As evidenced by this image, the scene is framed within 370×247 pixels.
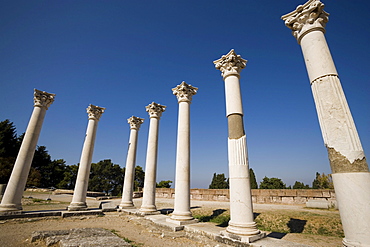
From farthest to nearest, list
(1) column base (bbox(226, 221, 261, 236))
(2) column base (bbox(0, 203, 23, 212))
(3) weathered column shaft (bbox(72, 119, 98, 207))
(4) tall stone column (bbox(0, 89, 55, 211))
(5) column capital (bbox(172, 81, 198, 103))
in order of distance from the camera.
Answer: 1. (3) weathered column shaft (bbox(72, 119, 98, 207))
2. (5) column capital (bbox(172, 81, 198, 103))
3. (4) tall stone column (bbox(0, 89, 55, 211))
4. (2) column base (bbox(0, 203, 23, 212))
5. (1) column base (bbox(226, 221, 261, 236))

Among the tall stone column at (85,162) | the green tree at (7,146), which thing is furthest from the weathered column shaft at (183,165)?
the green tree at (7,146)

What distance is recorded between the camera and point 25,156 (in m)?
21.5

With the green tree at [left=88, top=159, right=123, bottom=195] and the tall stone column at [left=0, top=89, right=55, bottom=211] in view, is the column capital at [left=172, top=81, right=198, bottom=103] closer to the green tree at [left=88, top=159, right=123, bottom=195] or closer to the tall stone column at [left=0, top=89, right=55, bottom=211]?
the tall stone column at [left=0, top=89, right=55, bottom=211]

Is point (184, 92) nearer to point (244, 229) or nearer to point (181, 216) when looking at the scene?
point (181, 216)

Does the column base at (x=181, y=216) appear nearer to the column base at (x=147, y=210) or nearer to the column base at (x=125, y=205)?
the column base at (x=147, y=210)

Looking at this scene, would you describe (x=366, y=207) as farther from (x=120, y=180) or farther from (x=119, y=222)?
(x=120, y=180)

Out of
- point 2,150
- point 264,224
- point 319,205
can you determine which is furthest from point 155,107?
point 2,150

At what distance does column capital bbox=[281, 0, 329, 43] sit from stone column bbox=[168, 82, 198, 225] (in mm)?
11472

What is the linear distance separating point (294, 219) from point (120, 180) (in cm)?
10058

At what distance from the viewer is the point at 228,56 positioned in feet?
51.1

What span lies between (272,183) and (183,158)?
245ft

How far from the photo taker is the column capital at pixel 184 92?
20.3m

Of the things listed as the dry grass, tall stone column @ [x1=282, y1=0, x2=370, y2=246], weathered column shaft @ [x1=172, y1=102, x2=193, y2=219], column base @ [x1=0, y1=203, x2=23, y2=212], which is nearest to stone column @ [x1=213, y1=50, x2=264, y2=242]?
tall stone column @ [x1=282, y1=0, x2=370, y2=246]

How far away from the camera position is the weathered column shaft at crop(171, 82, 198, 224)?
661 inches
